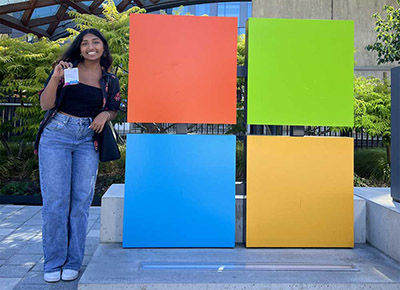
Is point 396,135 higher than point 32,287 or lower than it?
higher

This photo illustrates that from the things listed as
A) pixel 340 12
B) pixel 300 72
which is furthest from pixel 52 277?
Result: pixel 340 12

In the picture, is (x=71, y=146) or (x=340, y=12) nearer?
(x=71, y=146)

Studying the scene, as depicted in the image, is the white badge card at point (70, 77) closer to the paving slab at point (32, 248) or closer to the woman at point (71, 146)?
the woman at point (71, 146)

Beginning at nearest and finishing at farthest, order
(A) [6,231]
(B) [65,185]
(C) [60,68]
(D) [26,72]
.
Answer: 1. (C) [60,68]
2. (B) [65,185]
3. (A) [6,231]
4. (D) [26,72]

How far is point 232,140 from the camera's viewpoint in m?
3.28

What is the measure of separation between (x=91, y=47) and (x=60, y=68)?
33cm

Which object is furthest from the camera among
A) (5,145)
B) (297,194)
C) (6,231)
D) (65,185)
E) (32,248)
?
(5,145)

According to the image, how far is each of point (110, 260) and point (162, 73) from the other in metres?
1.62

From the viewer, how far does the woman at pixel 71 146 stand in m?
2.77

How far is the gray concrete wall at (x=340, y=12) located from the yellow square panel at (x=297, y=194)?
42.7ft

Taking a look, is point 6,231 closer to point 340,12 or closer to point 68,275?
point 68,275

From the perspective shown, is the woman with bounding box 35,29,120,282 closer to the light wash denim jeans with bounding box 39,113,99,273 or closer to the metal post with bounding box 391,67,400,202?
the light wash denim jeans with bounding box 39,113,99,273

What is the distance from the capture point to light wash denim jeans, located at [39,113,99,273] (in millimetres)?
2770

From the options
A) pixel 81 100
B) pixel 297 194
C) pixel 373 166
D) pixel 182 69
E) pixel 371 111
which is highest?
pixel 371 111
